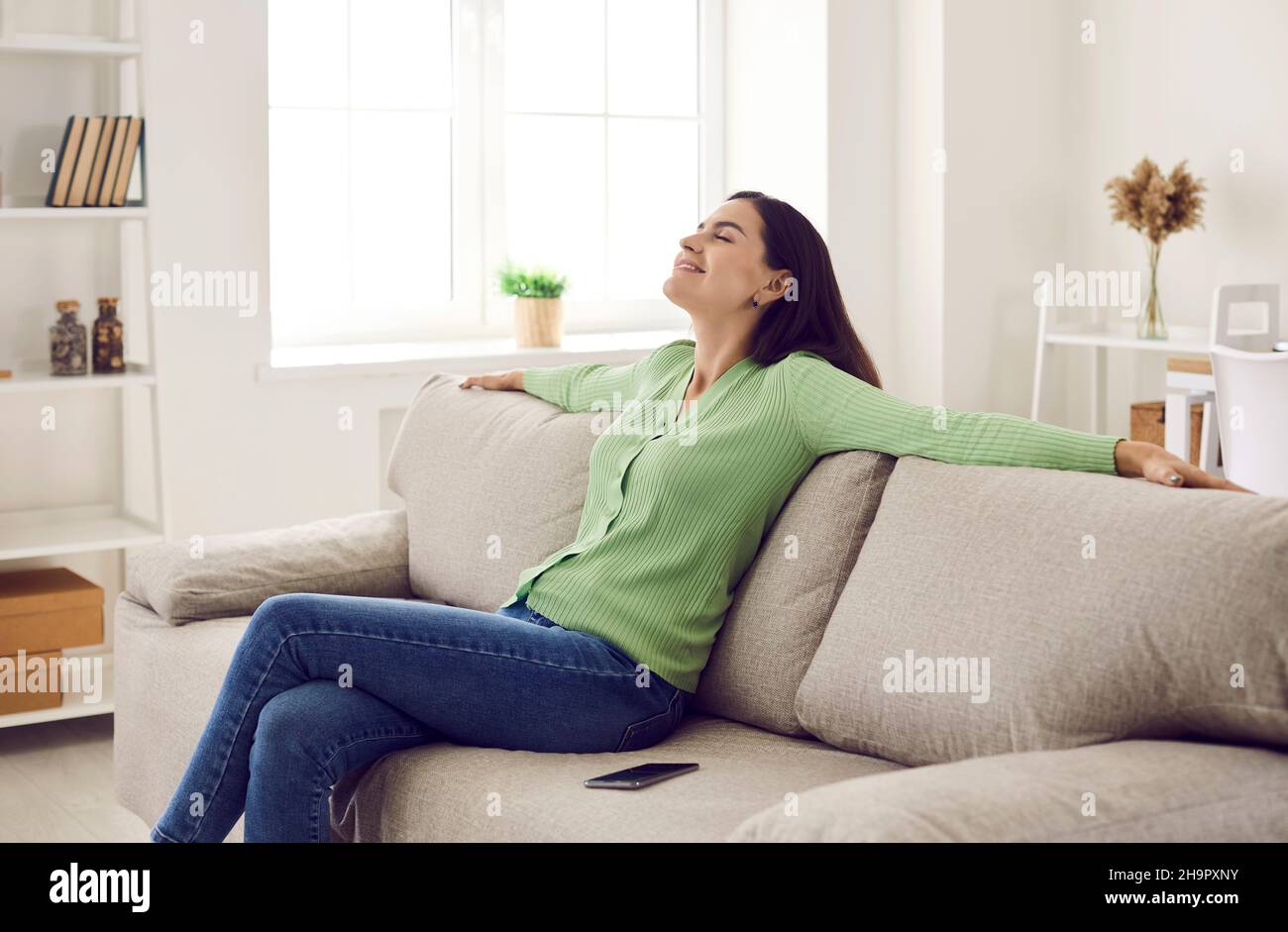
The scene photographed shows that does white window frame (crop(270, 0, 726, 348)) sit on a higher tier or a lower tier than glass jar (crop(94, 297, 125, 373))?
higher

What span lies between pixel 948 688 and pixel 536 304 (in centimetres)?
263

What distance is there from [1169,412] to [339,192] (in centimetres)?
226

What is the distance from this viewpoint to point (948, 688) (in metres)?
1.73

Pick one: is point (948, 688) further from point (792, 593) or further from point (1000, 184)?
point (1000, 184)

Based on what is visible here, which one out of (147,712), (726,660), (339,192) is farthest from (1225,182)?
(147,712)

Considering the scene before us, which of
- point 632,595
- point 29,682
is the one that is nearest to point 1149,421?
point 632,595

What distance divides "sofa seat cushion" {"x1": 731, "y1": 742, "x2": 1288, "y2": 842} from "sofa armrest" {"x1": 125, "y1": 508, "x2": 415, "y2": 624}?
54.9 inches

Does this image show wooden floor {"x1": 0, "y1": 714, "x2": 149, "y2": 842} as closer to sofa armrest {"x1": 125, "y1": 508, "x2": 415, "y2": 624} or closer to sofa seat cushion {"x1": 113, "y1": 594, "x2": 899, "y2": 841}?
sofa armrest {"x1": 125, "y1": 508, "x2": 415, "y2": 624}

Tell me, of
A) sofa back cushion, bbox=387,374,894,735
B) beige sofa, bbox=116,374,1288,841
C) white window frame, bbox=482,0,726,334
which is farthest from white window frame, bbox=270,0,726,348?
beige sofa, bbox=116,374,1288,841

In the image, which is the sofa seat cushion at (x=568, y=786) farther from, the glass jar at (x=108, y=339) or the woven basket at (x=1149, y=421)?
the woven basket at (x=1149, y=421)

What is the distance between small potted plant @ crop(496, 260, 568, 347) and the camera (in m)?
4.18

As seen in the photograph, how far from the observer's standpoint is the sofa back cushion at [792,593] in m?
1.99

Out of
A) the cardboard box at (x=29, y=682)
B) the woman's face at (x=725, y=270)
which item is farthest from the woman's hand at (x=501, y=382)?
the cardboard box at (x=29, y=682)

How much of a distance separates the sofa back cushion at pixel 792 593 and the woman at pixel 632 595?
0.10 ft
